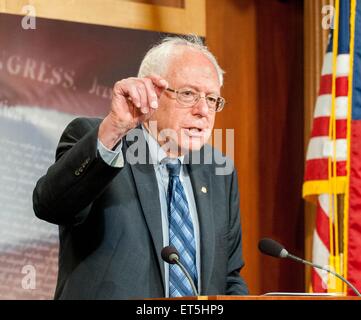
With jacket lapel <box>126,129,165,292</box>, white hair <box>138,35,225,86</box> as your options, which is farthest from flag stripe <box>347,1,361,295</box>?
jacket lapel <box>126,129,165,292</box>

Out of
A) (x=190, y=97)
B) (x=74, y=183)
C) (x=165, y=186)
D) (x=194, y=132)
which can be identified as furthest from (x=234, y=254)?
(x=74, y=183)

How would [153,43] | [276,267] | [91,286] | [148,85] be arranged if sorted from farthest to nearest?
[276,267], [153,43], [91,286], [148,85]

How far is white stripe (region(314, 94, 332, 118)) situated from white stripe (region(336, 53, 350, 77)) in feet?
0.56

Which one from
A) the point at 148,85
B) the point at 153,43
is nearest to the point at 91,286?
the point at 148,85

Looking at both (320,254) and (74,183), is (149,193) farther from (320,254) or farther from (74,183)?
(320,254)

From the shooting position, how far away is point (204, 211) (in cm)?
299

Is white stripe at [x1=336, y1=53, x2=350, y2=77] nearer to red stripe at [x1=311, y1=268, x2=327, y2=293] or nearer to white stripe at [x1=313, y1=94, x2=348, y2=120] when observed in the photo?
white stripe at [x1=313, y1=94, x2=348, y2=120]

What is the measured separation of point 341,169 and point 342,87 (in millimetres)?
442

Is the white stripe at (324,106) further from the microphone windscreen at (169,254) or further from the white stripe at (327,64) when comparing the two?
the microphone windscreen at (169,254)

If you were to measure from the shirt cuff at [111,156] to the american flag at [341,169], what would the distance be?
2013 mm

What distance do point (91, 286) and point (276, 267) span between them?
2599 millimetres
